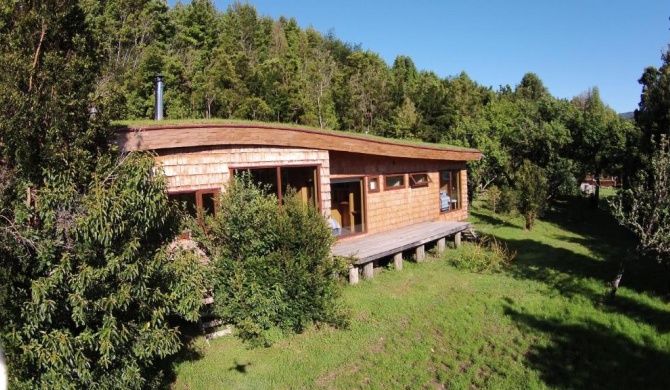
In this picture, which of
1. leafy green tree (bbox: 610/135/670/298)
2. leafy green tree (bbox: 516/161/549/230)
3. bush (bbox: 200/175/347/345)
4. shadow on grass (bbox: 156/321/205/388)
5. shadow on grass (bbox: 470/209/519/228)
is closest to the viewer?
shadow on grass (bbox: 156/321/205/388)

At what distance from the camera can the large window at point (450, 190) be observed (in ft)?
55.6

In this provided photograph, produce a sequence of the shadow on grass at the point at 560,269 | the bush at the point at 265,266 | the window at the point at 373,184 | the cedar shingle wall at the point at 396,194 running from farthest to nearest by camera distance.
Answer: the window at the point at 373,184, the cedar shingle wall at the point at 396,194, the shadow on grass at the point at 560,269, the bush at the point at 265,266

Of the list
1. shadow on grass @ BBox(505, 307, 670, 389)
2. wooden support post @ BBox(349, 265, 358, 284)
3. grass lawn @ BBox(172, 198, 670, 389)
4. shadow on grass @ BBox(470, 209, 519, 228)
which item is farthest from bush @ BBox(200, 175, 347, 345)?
shadow on grass @ BBox(470, 209, 519, 228)

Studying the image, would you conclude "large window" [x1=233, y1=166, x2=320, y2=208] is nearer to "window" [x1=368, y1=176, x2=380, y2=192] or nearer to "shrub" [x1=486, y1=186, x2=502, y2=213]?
"window" [x1=368, y1=176, x2=380, y2=192]

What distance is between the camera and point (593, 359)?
700 centimetres

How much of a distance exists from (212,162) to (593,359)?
6.98m

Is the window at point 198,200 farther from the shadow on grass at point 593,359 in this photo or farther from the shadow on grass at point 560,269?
the shadow on grass at point 560,269

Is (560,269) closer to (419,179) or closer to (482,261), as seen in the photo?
(482,261)

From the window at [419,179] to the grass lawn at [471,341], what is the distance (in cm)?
400

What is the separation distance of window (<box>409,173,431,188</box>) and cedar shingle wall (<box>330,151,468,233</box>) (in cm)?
14

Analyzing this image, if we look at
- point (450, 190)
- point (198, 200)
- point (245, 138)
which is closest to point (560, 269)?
point (450, 190)

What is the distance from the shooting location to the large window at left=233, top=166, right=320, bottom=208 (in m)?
10.1

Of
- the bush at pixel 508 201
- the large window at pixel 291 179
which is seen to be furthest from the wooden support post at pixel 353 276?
the bush at pixel 508 201

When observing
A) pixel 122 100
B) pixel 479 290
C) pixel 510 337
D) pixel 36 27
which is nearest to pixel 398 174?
pixel 479 290
